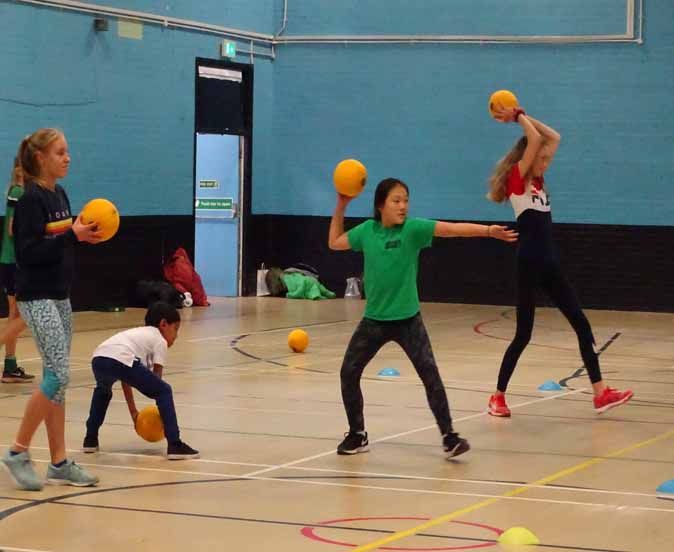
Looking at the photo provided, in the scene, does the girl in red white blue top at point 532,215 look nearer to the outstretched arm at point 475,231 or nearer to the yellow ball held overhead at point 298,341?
the outstretched arm at point 475,231

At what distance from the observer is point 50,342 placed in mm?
6875

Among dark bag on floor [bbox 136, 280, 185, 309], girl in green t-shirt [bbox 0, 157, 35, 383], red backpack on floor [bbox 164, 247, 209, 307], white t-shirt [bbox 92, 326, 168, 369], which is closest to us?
white t-shirt [bbox 92, 326, 168, 369]

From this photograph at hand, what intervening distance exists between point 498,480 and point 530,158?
268cm

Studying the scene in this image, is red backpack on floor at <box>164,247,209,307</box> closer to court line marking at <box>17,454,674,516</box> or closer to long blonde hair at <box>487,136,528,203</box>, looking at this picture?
long blonde hair at <box>487,136,528,203</box>

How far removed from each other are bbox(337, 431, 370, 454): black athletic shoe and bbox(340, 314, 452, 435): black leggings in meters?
0.22

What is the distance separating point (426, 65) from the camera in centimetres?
2066

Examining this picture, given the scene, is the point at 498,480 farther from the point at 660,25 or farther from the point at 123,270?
the point at 660,25

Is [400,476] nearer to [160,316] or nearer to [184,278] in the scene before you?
[160,316]

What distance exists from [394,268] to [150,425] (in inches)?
68.4

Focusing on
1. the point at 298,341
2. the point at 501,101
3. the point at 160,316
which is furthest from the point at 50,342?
the point at 298,341

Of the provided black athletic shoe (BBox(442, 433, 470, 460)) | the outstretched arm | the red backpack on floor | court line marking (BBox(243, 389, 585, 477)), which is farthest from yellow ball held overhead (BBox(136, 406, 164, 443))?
the red backpack on floor

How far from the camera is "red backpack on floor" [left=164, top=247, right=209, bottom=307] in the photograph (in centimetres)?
1942

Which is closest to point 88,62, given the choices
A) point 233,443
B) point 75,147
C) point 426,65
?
point 75,147

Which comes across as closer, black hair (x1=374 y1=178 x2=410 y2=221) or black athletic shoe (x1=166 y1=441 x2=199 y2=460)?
black athletic shoe (x1=166 y1=441 x2=199 y2=460)
